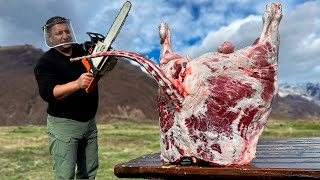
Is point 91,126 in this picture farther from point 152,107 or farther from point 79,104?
point 152,107

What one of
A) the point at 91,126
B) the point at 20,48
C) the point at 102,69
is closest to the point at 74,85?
the point at 102,69

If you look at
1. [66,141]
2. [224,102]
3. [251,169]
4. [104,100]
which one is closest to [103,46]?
[66,141]

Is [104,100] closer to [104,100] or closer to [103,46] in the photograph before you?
[104,100]

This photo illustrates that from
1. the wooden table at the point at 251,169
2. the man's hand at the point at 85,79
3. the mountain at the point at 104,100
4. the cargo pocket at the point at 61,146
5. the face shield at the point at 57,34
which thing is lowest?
the wooden table at the point at 251,169

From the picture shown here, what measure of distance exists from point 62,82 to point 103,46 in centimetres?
82

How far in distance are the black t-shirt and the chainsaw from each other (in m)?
0.45

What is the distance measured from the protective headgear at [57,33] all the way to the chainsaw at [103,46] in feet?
1.69

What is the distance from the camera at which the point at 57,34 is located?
415 cm

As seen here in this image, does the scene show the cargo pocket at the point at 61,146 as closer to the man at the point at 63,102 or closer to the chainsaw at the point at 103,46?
the man at the point at 63,102

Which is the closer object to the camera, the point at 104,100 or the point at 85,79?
the point at 85,79

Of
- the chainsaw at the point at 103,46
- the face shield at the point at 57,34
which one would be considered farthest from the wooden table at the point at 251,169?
→ the face shield at the point at 57,34

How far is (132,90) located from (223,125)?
243 ft

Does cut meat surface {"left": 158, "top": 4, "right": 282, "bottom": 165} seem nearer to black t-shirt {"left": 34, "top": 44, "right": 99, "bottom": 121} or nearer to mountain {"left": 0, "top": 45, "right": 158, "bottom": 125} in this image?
black t-shirt {"left": 34, "top": 44, "right": 99, "bottom": 121}

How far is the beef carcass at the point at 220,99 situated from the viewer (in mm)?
2586
